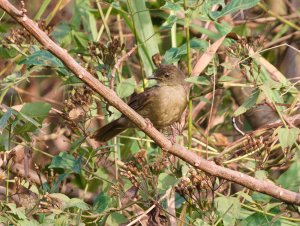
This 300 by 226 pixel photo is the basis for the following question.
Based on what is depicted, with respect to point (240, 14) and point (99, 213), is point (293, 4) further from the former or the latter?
point (99, 213)

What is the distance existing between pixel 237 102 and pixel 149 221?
9.00 feet

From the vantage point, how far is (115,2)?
15.4ft

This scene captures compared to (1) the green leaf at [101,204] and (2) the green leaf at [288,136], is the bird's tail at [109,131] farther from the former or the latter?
(2) the green leaf at [288,136]

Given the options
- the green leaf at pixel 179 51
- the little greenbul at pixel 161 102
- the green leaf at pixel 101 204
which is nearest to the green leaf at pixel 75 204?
the green leaf at pixel 101 204

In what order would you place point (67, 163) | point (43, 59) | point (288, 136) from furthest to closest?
point (67, 163) → point (43, 59) → point (288, 136)

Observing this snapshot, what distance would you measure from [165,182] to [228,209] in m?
0.38

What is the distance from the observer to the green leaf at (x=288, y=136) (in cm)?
345

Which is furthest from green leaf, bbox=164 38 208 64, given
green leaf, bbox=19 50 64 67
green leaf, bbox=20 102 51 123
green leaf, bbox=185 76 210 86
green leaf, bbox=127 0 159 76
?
green leaf, bbox=127 0 159 76

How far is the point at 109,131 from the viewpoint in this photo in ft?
16.6

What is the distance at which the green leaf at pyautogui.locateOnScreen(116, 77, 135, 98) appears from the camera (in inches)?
174

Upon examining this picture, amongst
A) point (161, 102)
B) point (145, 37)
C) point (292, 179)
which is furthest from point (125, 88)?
point (292, 179)

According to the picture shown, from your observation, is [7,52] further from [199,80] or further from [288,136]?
[288,136]

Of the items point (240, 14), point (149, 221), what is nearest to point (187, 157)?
point (149, 221)

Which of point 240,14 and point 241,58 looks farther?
point 240,14
